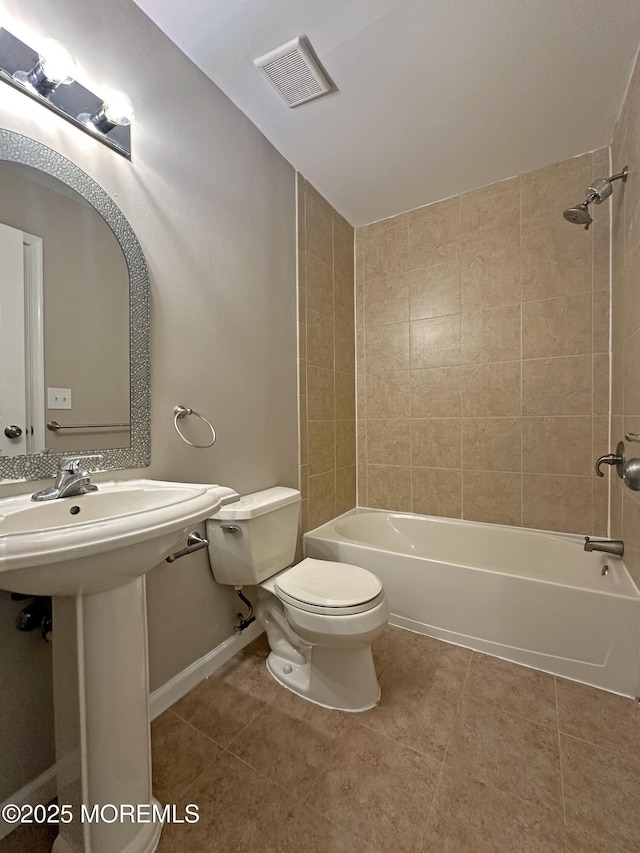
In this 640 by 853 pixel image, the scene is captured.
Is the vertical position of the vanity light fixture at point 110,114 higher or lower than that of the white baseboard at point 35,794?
higher

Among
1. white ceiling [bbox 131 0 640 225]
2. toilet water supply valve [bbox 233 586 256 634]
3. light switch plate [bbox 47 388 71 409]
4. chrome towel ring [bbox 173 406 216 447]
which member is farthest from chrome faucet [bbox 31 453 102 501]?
white ceiling [bbox 131 0 640 225]

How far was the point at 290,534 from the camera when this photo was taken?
1.62 m

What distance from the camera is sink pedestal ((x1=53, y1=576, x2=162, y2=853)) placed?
2.48 ft

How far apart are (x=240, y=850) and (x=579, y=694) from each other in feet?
4.18

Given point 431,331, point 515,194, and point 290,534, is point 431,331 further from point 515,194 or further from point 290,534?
point 290,534

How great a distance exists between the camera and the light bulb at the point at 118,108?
1.07m

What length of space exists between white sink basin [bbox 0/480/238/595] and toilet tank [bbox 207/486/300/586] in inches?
18.4

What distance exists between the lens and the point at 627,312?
5.05 ft

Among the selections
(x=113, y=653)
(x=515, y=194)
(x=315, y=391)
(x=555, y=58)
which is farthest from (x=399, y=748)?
(x=515, y=194)

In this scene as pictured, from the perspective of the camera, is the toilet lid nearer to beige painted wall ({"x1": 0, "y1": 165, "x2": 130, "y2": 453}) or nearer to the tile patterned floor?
the tile patterned floor

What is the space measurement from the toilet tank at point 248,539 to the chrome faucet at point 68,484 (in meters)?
0.53

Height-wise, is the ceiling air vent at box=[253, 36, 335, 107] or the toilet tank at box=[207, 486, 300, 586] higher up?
the ceiling air vent at box=[253, 36, 335, 107]

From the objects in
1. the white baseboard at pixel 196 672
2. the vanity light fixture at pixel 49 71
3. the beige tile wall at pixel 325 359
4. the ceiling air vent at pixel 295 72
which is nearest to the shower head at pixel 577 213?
the ceiling air vent at pixel 295 72

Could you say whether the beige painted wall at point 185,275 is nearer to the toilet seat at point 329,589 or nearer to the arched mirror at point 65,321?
the arched mirror at point 65,321
